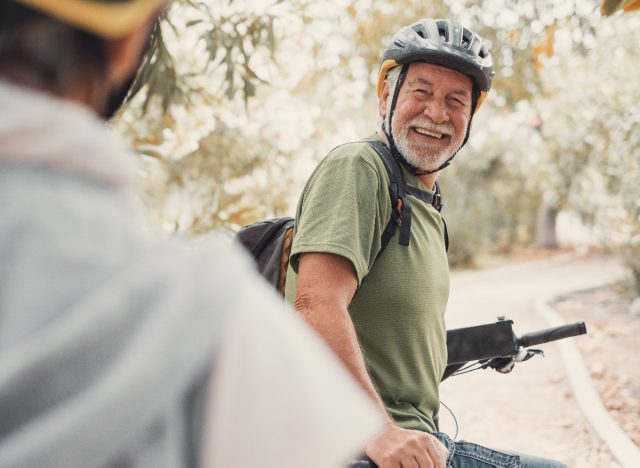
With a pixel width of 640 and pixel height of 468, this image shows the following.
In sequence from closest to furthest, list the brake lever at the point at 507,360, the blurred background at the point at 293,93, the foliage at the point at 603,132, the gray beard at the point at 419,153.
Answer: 1. the gray beard at the point at 419,153
2. the brake lever at the point at 507,360
3. the blurred background at the point at 293,93
4. the foliage at the point at 603,132

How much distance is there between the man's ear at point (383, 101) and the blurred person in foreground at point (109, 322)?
82.4 inches

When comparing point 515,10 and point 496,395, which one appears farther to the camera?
point 496,395

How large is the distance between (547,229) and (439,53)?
26879 mm

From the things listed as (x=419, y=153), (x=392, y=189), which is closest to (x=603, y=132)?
(x=419, y=153)

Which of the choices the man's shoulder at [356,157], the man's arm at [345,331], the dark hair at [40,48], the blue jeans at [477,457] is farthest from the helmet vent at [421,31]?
the dark hair at [40,48]

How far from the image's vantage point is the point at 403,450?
1947mm

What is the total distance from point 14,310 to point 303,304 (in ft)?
4.59

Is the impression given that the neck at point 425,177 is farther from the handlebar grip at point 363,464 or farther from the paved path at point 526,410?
the paved path at point 526,410

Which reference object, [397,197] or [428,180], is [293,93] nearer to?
[428,180]

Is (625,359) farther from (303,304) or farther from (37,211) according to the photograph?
(37,211)

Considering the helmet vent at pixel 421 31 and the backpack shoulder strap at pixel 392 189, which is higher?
the helmet vent at pixel 421 31

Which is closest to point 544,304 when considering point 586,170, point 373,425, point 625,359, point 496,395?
point 625,359

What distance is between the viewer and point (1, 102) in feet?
2.44

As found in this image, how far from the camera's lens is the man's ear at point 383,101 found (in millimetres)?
2840
